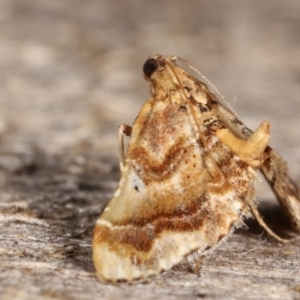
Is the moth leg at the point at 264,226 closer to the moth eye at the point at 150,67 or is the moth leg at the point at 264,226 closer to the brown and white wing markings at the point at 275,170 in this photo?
the brown and white wing markings at the point at 275,170

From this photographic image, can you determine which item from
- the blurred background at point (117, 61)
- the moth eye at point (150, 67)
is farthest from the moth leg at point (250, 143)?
the blurred background at point (117, 61)

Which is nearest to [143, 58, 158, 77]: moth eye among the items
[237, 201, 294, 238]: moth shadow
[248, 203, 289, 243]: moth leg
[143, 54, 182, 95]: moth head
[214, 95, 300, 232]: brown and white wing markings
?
[143, 54, 182, 95]: moth head

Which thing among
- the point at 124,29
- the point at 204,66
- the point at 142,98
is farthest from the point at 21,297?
the point at 124,29

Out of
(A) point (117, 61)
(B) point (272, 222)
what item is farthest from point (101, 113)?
(B) point (272, 222)

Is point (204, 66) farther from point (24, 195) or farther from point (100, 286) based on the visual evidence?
point (100, 286)

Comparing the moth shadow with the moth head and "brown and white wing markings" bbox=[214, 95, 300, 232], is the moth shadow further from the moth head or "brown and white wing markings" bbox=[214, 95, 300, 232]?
the moth head

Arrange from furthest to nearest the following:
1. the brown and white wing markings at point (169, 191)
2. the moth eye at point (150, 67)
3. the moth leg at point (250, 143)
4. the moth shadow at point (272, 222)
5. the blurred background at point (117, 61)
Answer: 1. the blurred background at point (117, 61)
2. the moth shadow at point (272, 222)
3. the moth eye at point (150, 67)
4. the moth leg at point (250, 143)
5. the brown and white wing markings at point (169, 191)
